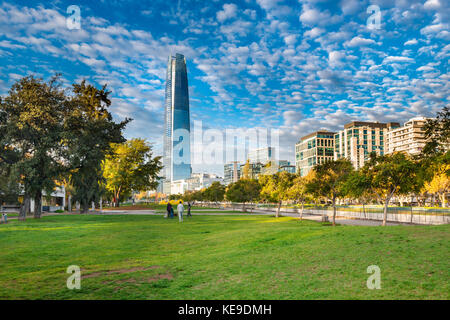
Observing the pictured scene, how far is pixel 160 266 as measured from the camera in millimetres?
10203

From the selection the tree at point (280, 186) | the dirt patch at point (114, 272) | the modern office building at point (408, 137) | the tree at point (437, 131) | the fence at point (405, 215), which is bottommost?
the fence at point (405, 215)

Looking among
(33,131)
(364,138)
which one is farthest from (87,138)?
(364,138)

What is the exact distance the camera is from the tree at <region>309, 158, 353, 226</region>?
30.4 m

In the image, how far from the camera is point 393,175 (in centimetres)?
2373

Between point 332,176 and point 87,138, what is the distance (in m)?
27.8

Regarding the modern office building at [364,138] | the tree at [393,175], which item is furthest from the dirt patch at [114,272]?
the modern office building at [364,138]

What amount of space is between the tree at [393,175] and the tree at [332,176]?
5.30 m

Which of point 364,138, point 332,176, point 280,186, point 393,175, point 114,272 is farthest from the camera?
point 364,138

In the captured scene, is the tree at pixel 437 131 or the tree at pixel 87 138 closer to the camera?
the tree at pixel 437 131

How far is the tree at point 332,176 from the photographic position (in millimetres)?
30391

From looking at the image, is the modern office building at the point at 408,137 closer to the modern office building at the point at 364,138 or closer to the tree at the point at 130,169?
the modern office building at the point at 364,138

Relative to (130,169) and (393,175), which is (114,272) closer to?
(393,175)

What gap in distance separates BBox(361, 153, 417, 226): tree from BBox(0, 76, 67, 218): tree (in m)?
30.8
